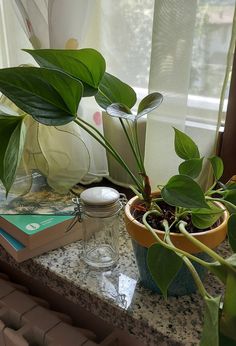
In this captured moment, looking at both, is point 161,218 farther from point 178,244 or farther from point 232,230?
point 232,230

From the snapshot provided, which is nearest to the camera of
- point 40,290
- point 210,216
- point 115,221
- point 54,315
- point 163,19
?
point 210,216

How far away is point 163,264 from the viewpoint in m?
0.47

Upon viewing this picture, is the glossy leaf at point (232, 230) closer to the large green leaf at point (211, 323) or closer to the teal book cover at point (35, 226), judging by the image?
the large green leaf at point (211, 323)

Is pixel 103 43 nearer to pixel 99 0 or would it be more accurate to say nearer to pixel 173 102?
pixel 99 0

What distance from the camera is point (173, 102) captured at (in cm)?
71

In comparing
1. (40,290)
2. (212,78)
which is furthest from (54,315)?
(212,78)

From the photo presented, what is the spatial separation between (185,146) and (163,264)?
0.21 metres

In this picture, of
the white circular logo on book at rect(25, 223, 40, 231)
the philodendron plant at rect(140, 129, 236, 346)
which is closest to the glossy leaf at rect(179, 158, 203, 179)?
the philodendron plant at rect(140, 129, 236, 346)

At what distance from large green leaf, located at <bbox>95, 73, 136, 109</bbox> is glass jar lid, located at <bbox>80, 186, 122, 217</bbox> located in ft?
0.57

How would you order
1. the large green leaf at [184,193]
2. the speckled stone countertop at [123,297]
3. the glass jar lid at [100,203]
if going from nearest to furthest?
the large green leaf at [184,193] → the speckled stone countertop at [123,297] → the glass jar lid at [100,203]

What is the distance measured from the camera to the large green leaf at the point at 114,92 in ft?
2.01

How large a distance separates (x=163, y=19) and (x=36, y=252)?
1.63 feet

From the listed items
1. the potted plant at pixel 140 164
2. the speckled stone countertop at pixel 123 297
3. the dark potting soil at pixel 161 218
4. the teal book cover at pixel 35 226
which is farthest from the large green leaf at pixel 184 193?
the teal book cover at pixel 35 226

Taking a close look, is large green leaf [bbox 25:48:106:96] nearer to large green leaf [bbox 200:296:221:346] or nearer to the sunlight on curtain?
the sunlight on curtain
